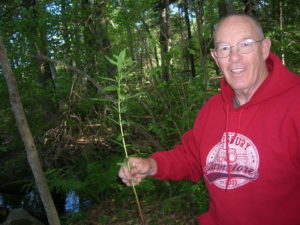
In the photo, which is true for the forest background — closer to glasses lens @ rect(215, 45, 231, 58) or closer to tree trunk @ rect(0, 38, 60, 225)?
tree trunk @ rect(0, 38, 60, 225)

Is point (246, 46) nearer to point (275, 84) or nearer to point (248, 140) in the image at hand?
point (275, 84)

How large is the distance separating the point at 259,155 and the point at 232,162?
0.20m

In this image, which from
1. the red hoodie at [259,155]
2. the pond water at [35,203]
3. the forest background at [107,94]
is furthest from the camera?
the pond water at [35,203]

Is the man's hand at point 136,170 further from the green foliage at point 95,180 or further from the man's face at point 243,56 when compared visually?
the green foliage at point 95,180

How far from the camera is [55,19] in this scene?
15.5ft

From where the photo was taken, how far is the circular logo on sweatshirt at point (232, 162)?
157 cm

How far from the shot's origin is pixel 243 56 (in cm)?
172

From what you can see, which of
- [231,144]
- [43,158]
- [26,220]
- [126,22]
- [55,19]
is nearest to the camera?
[231,144]

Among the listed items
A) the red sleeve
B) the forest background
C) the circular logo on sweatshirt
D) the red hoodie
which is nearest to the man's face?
the red hoodie

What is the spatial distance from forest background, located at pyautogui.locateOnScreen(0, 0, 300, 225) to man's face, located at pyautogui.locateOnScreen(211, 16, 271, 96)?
184 centimetres

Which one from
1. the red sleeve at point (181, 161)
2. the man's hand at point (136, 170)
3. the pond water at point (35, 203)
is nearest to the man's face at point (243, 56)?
the red sleeve at point (181, 161)

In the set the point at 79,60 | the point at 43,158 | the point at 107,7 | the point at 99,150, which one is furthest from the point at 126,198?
the point at 107,7

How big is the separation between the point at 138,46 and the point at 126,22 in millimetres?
1692

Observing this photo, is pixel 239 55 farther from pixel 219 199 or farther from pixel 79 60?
pixel 79 60
